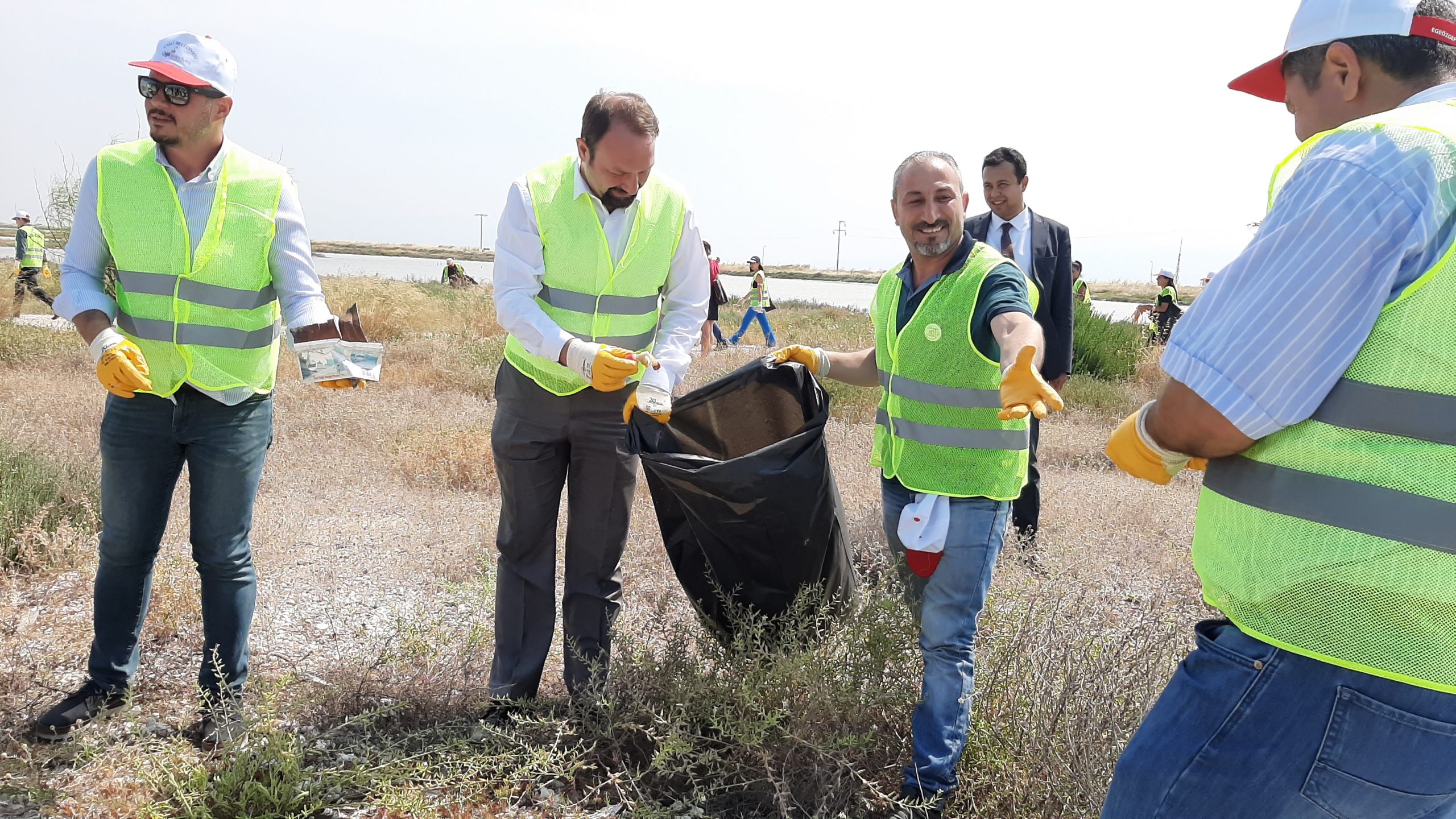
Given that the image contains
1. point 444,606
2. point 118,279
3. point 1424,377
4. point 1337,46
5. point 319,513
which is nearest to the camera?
point 1424,377

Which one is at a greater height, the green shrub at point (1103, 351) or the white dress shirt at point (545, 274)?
the white dress shirt at point (545, 274)

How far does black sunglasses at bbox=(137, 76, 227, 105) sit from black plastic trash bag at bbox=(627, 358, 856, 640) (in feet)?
4.84

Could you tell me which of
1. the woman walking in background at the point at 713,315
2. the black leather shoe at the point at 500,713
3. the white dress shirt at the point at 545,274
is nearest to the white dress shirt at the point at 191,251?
the white dress shirt at the point at 545,274

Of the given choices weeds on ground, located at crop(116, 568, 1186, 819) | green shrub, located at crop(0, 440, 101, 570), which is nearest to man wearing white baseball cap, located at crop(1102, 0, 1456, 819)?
weeds on ground, located at crop(116, 568, 1186, 819)

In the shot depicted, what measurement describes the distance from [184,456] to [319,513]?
8.25 feet

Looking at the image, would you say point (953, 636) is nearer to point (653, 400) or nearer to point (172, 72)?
point (653, 400)

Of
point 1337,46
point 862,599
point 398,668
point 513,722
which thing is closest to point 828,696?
point 862,599

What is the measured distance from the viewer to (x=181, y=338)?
105 inches

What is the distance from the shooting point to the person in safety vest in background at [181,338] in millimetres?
2654

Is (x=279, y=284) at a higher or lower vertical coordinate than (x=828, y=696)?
higher

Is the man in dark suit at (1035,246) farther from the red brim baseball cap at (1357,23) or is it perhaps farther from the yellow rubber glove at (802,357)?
the red brim baseball cap at (1357,23)

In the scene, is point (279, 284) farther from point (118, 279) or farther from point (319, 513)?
point (319, 513)

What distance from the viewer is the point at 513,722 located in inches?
112

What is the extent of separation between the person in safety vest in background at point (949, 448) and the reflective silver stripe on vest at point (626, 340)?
83cm
